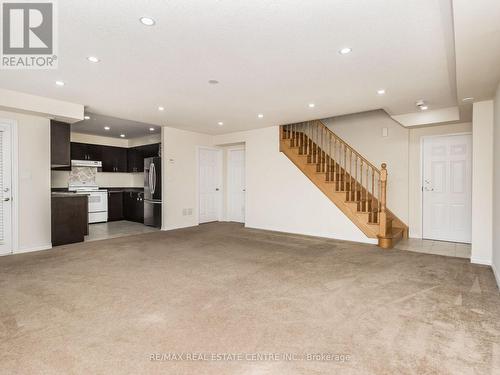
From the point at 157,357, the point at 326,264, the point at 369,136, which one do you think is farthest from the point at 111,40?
the point at 369,136

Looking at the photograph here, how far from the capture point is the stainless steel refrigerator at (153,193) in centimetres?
671

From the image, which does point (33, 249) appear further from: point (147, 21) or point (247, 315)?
point (147, 21)

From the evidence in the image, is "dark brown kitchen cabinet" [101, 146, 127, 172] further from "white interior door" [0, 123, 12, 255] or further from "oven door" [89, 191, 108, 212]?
"white interior door" [0, 123, 12, 255]

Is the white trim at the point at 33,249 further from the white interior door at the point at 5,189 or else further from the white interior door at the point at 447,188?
the white interior door at the point at 447,188

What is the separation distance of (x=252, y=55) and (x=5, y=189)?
14.6 feet

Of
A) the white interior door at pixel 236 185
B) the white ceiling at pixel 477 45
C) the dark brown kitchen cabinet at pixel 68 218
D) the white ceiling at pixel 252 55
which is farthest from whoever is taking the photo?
the white interior door at pixel 236 185

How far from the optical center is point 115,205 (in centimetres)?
796

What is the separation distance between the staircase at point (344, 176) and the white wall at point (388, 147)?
219mm

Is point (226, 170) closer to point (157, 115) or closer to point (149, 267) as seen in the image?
point (157, 115)

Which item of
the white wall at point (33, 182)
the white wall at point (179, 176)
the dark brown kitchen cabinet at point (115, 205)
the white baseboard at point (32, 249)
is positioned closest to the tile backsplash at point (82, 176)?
the dark brown kitchen cabinet at point (115, 205)

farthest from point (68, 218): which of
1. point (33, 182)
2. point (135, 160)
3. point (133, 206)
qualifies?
point (135, 160)

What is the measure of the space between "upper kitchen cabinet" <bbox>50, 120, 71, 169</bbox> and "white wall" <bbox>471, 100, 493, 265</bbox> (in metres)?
6.87

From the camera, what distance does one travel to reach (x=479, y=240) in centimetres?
398

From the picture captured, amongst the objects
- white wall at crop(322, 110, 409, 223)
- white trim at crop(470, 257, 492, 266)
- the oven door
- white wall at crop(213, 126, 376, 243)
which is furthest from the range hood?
white trim at crop(470, 257, 492, 266)
